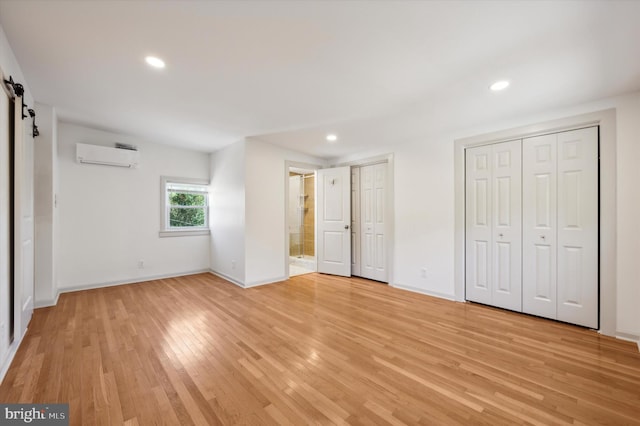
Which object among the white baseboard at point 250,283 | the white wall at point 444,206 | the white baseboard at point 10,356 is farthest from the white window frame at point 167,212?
the white wall at point 444,206

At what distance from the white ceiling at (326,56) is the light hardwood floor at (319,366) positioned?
2.45 meters

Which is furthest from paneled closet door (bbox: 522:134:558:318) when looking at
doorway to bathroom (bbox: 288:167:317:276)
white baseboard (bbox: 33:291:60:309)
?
white baseboard (bbox: 33:291:60:309)

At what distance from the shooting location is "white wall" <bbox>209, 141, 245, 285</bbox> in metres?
4.45

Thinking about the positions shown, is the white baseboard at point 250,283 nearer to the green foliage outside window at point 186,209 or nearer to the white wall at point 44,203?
the green foliage outside window at point 186,209

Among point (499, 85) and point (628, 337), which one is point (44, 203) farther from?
point (628, 337)

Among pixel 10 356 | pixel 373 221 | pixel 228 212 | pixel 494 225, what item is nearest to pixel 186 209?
pixel 228 212

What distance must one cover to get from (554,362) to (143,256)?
5.79 metres

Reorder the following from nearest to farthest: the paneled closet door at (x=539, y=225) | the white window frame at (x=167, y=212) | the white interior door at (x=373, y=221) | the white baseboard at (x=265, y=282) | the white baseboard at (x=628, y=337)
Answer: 1. the white baseboard at (x=628, y=337)
2. the paneled closet door at (x=539, y=225)
3. the white baseboard at (x=265, y=282)
4. the white interior door at (x=373, y=221)
5. the white window frame at (x=167, y=212)

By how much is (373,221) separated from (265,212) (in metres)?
2.01

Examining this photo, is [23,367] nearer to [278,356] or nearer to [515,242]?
[278,356]

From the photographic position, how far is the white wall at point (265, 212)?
173 inches

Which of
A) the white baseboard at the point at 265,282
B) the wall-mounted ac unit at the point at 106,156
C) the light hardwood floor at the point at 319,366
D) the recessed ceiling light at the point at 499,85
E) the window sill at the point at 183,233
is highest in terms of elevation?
the recessed ceiling light at the point at 499,85

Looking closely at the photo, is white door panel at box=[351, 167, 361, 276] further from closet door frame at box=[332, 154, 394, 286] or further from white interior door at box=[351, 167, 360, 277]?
closet door frame at box=[332, 154, 394, 286]

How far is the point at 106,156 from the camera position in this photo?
4.24m
